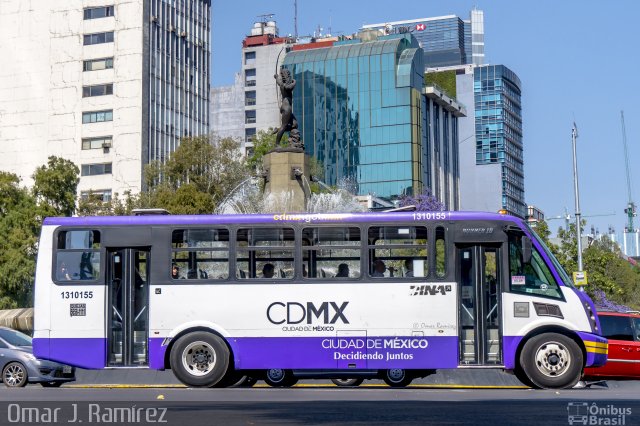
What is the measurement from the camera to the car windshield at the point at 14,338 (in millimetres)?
24109

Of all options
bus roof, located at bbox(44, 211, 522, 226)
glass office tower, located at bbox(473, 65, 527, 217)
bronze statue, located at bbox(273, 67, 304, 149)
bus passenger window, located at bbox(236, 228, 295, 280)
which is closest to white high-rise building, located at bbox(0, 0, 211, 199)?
bronze statue, located at bbox(273, 67, 304, 149)

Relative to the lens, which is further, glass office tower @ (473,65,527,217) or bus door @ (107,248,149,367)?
glass office tower @ (473,65,527,217)

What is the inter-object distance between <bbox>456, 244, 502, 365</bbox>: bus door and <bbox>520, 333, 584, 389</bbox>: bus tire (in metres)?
0.50

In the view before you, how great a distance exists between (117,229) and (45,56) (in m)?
85.3

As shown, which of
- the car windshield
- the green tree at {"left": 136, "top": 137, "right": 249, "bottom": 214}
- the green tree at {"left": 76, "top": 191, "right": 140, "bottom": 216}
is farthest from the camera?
the green tree at {"left": 136, "top": 137, "right": 249, "bottom": 214}

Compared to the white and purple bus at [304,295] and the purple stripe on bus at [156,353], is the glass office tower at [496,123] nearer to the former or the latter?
the white and purple bus at [304,295]

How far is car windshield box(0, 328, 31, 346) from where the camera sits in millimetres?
24109

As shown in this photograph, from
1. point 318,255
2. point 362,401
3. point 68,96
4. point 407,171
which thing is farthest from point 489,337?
point 407,171

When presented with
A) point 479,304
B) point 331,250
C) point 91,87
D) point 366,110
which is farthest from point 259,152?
point 479,304

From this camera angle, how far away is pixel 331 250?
64.8 ft

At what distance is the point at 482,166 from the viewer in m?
182

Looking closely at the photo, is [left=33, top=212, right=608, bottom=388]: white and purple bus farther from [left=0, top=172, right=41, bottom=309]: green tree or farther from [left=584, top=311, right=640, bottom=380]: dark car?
[left=0, top=172, right=41, bottom=309]: green tree

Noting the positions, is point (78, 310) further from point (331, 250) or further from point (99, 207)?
point (99, 207)

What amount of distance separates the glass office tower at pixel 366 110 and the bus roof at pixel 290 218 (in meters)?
109
